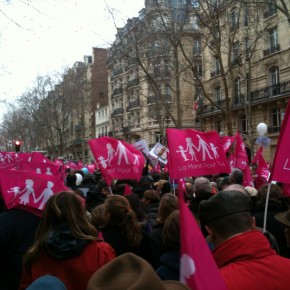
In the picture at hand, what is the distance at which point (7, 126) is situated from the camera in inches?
2766

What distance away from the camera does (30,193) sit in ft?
12.2

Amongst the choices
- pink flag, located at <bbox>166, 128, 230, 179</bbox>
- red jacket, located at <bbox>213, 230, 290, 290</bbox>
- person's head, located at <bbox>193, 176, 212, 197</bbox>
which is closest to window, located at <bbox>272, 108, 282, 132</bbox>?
pink flag, located at <bbox>166, 128, 230, 179</bbox>

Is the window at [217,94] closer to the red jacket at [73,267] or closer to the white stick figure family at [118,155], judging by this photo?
the white stick figure family at [118,155]

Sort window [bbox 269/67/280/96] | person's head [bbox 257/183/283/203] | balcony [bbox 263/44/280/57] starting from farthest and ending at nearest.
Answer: balcony [bbox 263/44/280/57], window [bbox 269/67/280/96], person's head [bbox 257/183/283/203]

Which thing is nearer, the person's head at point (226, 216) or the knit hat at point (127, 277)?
the knit hat at point (127, 277)

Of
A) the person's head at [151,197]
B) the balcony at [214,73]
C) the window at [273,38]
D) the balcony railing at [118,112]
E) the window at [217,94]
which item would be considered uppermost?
the window at [273,38]

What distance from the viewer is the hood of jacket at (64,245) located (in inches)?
104

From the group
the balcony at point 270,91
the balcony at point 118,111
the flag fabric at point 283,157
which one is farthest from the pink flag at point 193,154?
the balcony at point 118,111

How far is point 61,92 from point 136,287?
49.2 m

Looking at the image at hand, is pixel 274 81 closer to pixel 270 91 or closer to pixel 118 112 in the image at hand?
pixel 270 91

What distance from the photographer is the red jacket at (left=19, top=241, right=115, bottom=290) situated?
2641 mm

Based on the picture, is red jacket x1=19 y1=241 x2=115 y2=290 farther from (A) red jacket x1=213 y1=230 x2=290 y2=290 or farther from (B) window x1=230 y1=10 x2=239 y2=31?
(B) window x1=230 y1=10 x2=239 y2=31

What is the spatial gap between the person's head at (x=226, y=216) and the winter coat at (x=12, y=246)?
1.70 metres

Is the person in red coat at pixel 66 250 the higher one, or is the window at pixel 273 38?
the window at pixel 273 38
